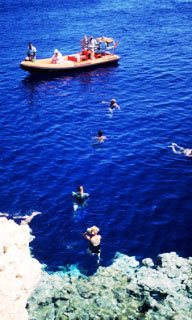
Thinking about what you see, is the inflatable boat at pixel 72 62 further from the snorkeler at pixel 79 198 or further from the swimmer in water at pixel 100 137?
the snorkeler at pixel 79 198

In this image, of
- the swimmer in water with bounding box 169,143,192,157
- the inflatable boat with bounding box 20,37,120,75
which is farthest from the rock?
the inflatable boat with bounding box 20,37,120,75

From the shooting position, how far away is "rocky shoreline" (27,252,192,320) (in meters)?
15.6

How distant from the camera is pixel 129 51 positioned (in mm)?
47625

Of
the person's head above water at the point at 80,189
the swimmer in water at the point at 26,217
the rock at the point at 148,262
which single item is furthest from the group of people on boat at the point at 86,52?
the rock at the point at 148,262

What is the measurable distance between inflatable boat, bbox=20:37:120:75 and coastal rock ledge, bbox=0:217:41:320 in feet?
79.3

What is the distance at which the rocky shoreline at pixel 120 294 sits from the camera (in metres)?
15.6

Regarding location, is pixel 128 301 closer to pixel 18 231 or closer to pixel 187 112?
pixel 18 231

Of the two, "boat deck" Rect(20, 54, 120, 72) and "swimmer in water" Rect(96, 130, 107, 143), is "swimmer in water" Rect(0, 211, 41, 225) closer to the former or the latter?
"swimmer in water" Rect(96, 130, 107, 143)

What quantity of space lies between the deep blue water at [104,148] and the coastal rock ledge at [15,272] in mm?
1602

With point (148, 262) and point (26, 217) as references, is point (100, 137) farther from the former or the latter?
point (148, 262)

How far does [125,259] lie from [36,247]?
4630 mm

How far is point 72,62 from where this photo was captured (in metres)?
41.3

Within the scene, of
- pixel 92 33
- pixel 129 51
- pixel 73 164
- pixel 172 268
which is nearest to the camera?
pixel 172 268

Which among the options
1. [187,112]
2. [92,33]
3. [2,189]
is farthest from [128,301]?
[92,33]
